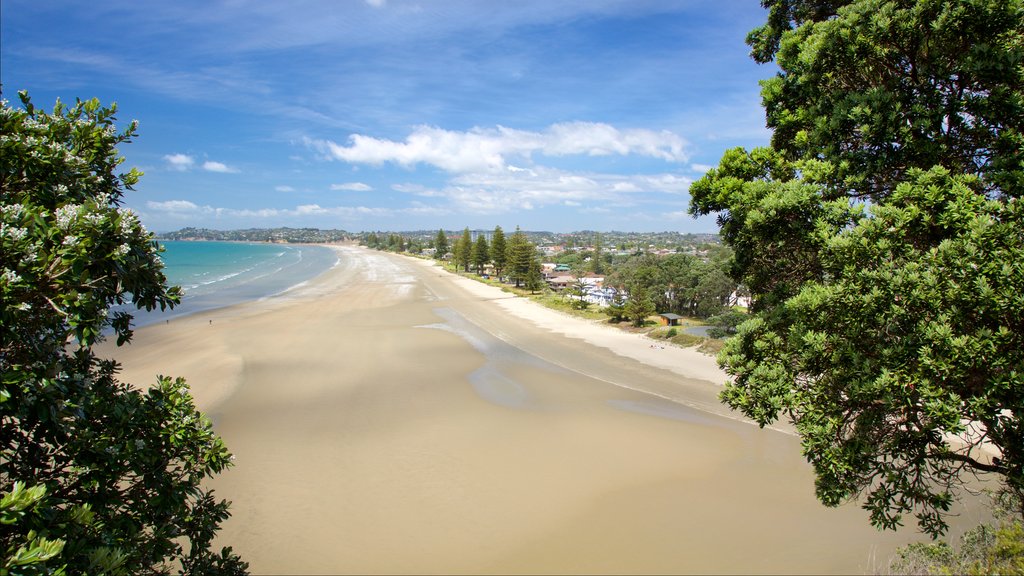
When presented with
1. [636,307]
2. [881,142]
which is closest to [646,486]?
[881,142]

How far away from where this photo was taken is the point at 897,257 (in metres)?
4.54

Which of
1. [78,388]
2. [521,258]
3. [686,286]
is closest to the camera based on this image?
[78,388]

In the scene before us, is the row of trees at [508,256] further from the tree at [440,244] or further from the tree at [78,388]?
the tree at [78,388]

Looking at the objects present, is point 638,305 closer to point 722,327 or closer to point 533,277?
point 722,327

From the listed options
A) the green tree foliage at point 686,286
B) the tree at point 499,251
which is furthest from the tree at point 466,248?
the green tree foliage at point 686,286

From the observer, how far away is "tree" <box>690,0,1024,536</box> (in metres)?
4.04

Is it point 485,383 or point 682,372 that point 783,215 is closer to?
point 485,383

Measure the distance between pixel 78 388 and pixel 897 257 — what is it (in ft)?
21.5

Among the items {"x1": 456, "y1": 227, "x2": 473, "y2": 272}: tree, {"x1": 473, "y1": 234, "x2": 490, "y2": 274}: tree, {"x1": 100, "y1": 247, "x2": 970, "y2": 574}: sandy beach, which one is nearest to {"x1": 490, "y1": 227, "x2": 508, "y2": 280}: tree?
{"x1": 473, "y1": 234, "x2": 490, "y2": 274}: tree

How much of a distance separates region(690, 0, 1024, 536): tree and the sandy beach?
5.17 metres

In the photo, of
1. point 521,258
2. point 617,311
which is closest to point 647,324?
point 617,311

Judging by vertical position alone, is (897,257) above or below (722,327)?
above

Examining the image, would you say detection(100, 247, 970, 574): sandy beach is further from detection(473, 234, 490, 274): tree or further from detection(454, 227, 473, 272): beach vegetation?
detection(454, 227, 473, 272): beach vegetation

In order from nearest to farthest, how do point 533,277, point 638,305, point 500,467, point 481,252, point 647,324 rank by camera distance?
point 500,467, point 638,305, point 647,324, point 533,277, point 481,252
